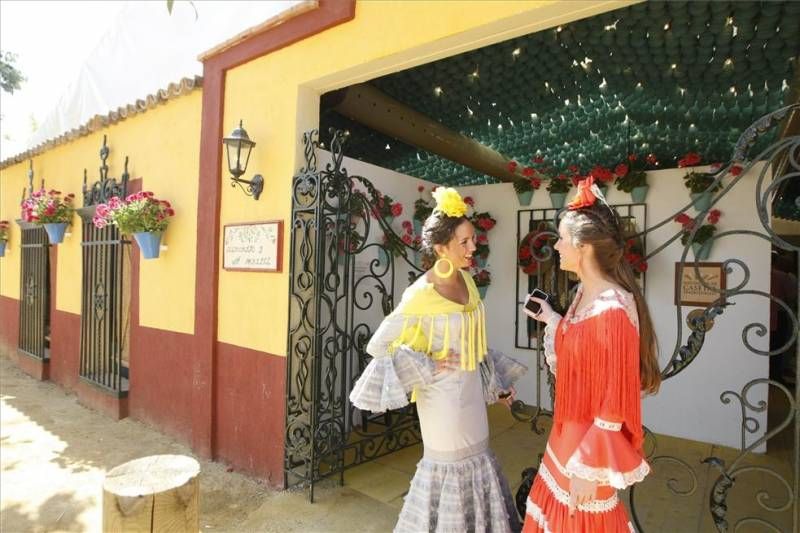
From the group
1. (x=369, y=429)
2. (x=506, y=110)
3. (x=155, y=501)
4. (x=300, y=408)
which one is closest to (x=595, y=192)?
(x=155, y=501)

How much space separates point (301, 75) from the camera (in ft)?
11.7

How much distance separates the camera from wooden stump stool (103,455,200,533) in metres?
1.34

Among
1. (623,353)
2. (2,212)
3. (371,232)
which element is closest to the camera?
(623,353)

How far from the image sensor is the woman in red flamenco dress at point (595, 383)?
1663 mm

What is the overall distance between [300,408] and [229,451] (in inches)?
39.5

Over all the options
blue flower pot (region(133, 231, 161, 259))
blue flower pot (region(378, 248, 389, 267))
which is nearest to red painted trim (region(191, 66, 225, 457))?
blue flower pot (region(133, 231, 161, 259))

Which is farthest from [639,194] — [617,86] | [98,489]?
[98,489]

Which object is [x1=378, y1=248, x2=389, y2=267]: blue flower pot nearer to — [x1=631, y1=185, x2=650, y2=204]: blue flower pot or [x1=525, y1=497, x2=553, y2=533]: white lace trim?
[x1=631, y1=185, x2=650, y2=204]: blue flower pot

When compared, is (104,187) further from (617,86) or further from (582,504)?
(582,504)

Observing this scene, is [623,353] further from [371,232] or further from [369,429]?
[369,429]

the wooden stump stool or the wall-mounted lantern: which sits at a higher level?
the wall-mounted lantern

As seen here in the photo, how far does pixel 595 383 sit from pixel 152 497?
4.85ft

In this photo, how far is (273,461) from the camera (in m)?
3.67

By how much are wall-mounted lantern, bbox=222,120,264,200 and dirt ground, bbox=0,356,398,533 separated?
2.31 metres
